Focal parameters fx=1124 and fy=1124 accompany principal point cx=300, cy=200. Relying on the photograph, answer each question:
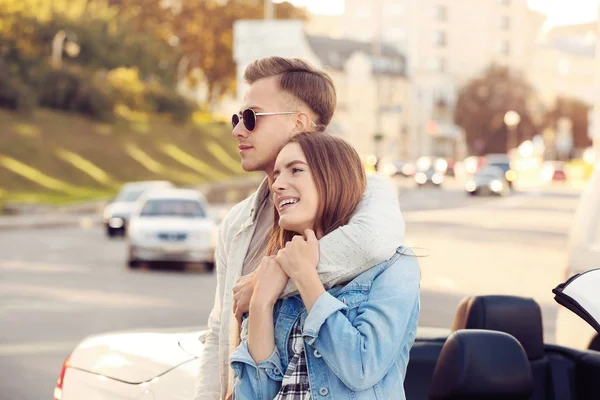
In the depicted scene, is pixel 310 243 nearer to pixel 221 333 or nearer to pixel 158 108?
pixel 221 333

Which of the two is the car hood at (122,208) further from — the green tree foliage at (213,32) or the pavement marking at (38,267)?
the green tree foliage at (213,32)

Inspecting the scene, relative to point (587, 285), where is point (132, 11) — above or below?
above

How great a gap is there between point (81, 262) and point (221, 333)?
60.7 ft

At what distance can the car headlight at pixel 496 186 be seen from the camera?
5944 centimetres

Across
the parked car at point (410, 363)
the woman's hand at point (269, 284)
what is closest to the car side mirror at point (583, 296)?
the woman's hand at point (269, 284)

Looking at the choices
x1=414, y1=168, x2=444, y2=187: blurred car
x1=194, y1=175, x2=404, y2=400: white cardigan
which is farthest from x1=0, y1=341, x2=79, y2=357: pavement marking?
x1=414, y1=168, x2=444, y2=187: blurred car

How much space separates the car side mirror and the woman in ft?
1.18

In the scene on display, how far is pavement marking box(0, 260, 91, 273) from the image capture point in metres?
19.6

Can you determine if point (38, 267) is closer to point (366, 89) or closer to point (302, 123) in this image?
point (302, 123)

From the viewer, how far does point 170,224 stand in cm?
2034

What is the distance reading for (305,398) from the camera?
8.89 feet

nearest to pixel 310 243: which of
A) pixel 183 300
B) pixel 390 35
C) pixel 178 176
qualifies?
pixel 183 300

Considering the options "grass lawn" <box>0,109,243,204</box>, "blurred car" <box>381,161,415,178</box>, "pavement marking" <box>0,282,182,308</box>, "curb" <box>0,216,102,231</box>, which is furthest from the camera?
"blurred car" <box>381,161,415,178</box>

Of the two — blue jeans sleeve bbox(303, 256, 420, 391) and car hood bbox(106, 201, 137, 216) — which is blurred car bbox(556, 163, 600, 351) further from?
car hood bbox(106, 201, 137, 216)
